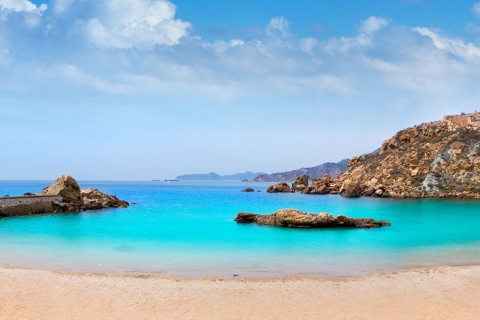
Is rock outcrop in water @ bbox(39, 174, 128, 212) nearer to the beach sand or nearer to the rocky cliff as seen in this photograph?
the beach sand

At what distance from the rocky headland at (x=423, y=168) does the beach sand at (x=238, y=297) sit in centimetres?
7057

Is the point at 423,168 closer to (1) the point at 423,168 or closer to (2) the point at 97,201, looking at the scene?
(1) the point at 423,168

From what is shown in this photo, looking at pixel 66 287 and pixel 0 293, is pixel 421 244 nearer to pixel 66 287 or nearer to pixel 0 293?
pixel 66 287

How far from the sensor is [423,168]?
8850 cm

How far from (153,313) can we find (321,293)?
209 inches

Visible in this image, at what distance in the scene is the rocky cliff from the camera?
80750 millimetres

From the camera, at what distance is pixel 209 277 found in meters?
15.3

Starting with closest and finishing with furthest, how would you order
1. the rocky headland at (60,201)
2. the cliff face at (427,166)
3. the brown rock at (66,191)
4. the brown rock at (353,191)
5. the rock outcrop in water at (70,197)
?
the rocky headland at (60,201), the rock outcrop in water at (70,197), the brown rock at (66,191), the cliff face at (427,166), the brown rock at (353,191)

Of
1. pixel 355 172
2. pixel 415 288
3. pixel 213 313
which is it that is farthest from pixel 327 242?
pixel 355 172

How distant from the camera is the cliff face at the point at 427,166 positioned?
80.7 metres

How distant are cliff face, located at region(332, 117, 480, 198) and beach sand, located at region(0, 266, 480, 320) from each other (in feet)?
233

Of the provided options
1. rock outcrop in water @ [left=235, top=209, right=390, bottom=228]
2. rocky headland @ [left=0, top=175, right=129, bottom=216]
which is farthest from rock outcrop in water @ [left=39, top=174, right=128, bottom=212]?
rock outcrop in water @ [left=235, top=209, right=390, bottom=228]

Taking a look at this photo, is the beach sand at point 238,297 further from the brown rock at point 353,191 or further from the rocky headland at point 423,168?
the rocky headland at point 423,168

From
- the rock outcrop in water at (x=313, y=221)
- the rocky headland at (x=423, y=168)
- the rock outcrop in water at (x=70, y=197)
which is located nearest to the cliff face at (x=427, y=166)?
the rocky headland at (x=423, y=168)
